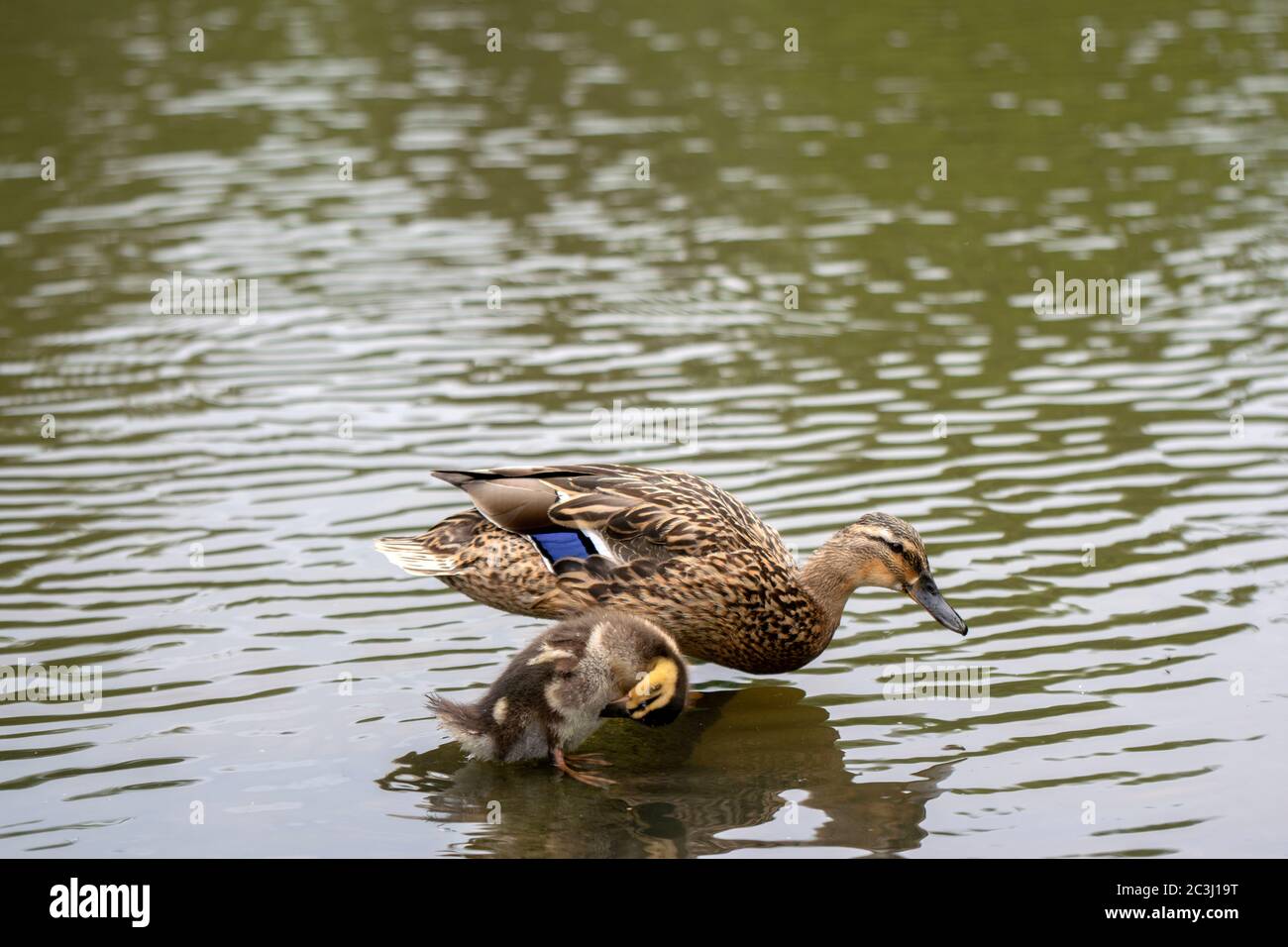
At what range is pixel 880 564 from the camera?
719 cm

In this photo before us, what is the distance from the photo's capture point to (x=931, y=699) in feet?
23.2

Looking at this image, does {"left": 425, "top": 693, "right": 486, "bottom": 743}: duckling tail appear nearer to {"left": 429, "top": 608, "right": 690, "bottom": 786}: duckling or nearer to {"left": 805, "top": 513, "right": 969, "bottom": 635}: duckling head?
{"left": 429, "top": 608, "right": 690, "bottom": 786}: duckling

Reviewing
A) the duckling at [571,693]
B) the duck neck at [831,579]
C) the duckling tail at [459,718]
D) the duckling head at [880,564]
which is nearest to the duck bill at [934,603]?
the duckling head at [880,564]

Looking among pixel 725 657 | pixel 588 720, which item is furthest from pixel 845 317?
pixel 588 720

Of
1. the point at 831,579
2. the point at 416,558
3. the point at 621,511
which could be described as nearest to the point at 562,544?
the point at 621,511

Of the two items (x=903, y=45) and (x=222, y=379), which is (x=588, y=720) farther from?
(x=903, y=45)

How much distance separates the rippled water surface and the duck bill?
14.1 inches

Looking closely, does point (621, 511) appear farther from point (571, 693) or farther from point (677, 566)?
point (571, 693)

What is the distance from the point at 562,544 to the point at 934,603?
157cm

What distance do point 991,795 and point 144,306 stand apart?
8.25 metres

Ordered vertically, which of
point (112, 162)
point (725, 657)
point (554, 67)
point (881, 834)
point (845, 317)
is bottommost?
point (881, 834)

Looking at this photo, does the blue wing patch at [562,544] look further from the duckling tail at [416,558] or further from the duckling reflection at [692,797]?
the duckling reflection at [692,797]

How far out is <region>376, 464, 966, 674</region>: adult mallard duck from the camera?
7.05 metres

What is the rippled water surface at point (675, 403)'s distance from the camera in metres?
6.39
